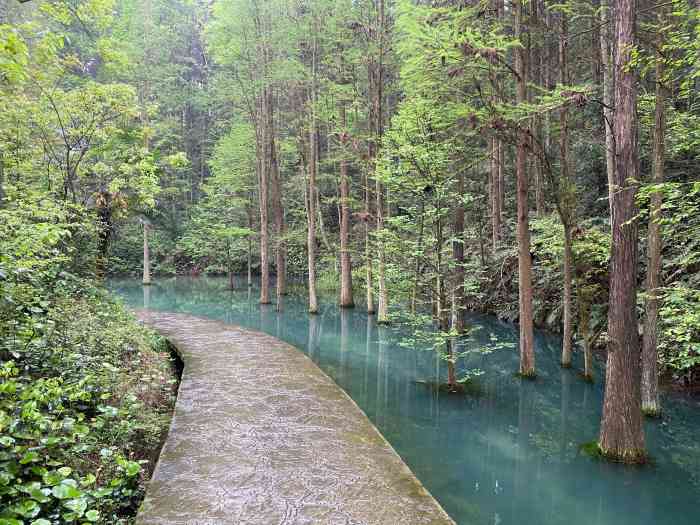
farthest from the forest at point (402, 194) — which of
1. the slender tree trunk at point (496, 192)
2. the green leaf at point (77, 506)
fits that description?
the slender tree trunk at point (496, 192)

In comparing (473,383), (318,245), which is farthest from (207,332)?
(318,245)

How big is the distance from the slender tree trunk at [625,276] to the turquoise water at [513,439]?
0.58 metres

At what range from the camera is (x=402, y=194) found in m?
12.5

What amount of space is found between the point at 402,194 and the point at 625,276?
757 cm

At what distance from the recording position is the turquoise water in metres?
4.96

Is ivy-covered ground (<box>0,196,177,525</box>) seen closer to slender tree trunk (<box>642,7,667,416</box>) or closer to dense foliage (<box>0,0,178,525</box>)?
dense foliage (<box>0,0,178,525</box>)

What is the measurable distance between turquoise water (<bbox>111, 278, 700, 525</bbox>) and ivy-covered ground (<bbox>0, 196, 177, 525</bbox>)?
3.30 meters

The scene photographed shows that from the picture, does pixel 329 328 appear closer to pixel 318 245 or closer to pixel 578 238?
pixel 578 238

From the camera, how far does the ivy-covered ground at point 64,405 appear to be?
2379 millimetres

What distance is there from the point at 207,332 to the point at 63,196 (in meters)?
4.17

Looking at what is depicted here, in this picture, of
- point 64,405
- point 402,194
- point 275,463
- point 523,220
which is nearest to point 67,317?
point 64,405

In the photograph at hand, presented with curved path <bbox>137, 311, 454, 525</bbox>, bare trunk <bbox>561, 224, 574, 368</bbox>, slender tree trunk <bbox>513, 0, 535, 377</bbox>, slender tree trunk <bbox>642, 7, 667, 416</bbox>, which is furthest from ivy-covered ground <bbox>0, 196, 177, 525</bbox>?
bare trunk <bbox>561, 224, 574, 368</bbox>

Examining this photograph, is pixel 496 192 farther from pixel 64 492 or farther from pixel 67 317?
pixel 64 492

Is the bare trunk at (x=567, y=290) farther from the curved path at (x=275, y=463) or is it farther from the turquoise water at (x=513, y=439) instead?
the curved path at (x=275, y=463)
